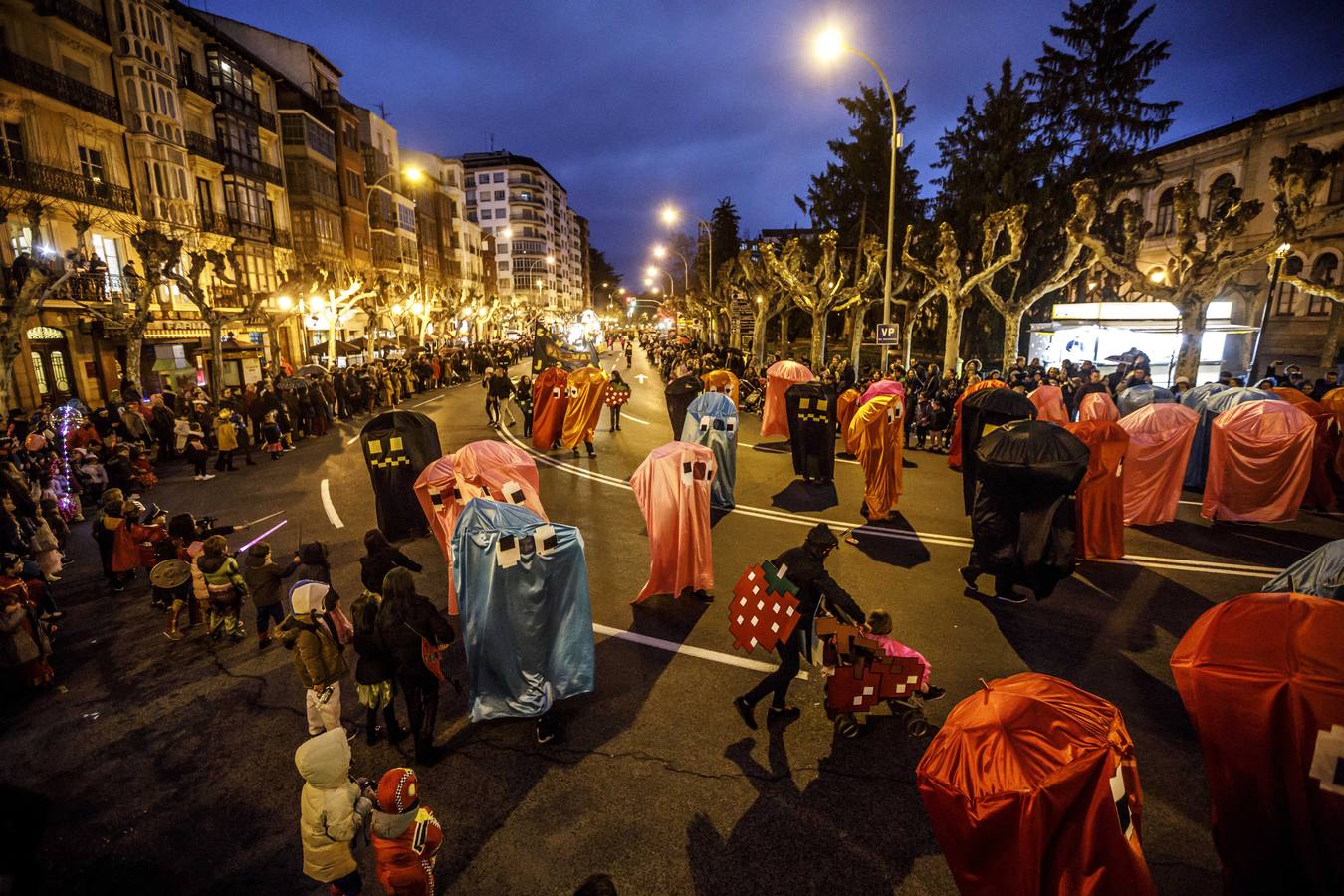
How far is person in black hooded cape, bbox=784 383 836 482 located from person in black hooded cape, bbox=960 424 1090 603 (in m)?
4.67

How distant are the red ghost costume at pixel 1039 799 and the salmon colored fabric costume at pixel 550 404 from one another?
13517 mm

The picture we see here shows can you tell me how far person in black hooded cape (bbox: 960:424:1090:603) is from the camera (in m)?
6.89

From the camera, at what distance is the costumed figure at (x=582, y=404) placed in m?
15.4

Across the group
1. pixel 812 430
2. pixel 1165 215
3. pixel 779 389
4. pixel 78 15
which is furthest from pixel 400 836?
pixel 1165 215

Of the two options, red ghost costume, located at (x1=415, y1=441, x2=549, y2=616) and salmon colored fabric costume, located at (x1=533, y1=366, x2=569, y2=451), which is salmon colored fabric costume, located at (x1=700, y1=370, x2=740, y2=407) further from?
red ghost costume, located at (x1=415, y1=441, x2=549, y2=616)

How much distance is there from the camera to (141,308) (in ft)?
58.3

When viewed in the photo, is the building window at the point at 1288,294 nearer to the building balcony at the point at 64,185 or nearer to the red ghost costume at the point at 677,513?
the red ghost costume at the point at 677,513

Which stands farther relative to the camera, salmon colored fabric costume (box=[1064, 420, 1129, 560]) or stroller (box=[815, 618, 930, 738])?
salmon colored fabric costume (box=[1064, 420, 1129, 560])

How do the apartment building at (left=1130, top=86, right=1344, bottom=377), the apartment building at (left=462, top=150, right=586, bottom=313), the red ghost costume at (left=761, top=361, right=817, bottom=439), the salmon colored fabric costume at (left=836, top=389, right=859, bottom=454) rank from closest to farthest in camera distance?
1. the salmon colored fabric costume at (left=836, top=389, right=859, bottom=454)
2. the red ghost costume at (left=761, top=361, right=817, bottom=439)
3. the apartment building at (left=1130, top=86, right=1344, bottom=377)
4. the apartment building at (left=462, top=150, right=586, bottom=313)

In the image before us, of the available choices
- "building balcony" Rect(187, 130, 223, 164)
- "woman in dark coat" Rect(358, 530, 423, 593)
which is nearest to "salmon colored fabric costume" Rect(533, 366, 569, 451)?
"woman in dark coat" Rect(358, 530, 423, 593)

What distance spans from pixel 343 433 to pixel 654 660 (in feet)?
55.0

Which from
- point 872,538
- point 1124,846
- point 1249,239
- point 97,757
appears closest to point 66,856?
point 97,757

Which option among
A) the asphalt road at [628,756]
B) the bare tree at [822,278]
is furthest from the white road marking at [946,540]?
the bare tree at [822,278]

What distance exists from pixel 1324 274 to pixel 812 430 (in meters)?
30.2
